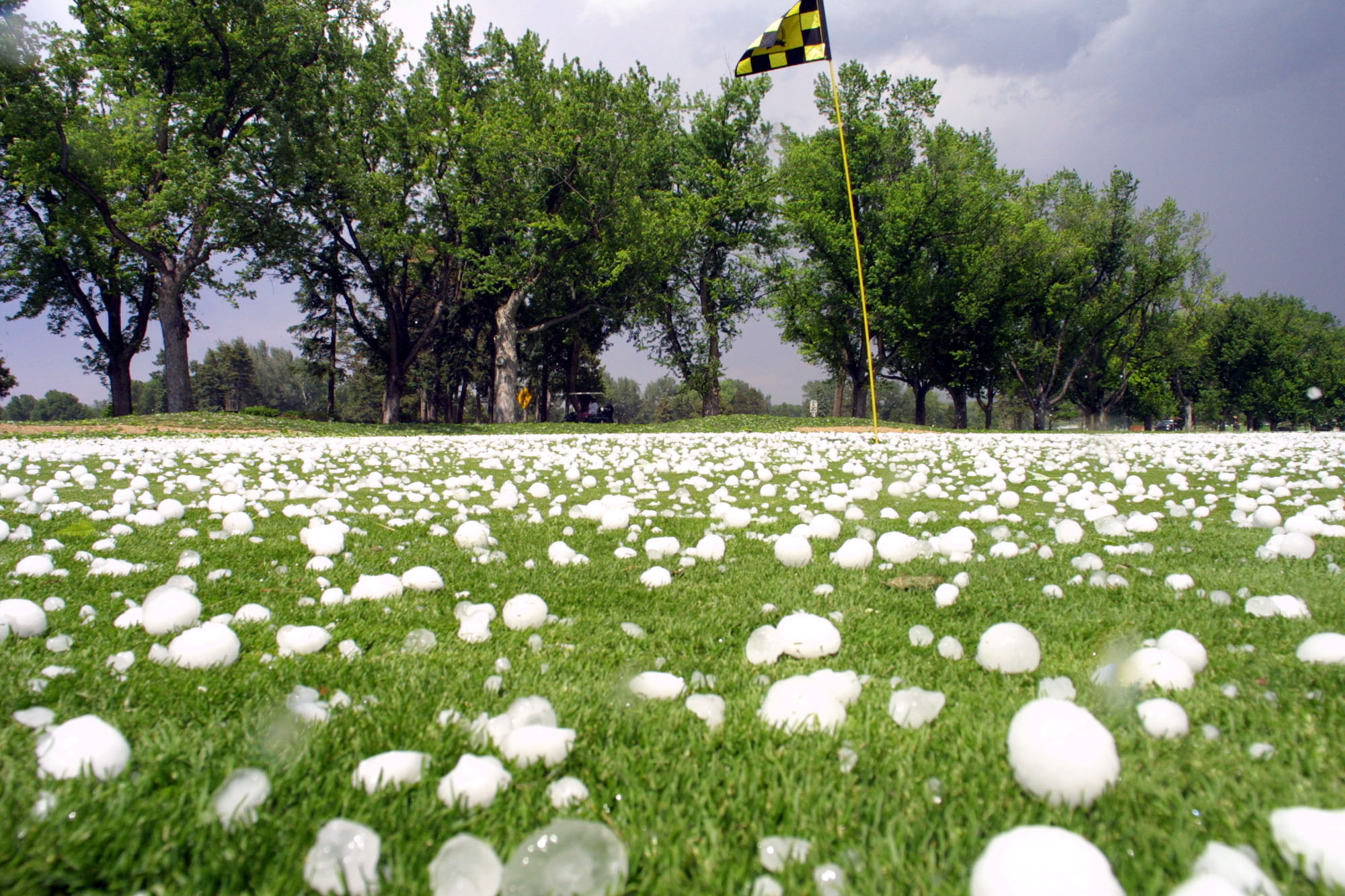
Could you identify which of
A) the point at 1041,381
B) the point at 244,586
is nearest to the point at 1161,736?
the point at 244,586

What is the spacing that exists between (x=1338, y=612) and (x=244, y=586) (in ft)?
10.9

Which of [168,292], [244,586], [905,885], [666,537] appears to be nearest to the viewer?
[905,885]

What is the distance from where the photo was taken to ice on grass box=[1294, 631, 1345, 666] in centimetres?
149

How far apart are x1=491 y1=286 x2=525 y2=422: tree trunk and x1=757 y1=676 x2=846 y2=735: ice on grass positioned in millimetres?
23442

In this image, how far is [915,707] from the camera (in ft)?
4.35

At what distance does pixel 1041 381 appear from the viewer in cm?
3048

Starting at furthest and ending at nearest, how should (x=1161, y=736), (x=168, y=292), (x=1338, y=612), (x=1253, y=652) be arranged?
(x=168, y=292) < (x=1338, y=612) < (x=1253, y=652) < (x=1161, y=736)

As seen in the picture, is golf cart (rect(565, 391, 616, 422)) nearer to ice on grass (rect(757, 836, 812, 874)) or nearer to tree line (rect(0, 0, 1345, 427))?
tree line (rect(0, 0, 1345, 427))

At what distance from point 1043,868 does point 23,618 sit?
230 centimetres

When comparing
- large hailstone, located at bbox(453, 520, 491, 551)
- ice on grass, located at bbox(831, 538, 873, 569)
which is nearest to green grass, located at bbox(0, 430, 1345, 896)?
ice on grass, located at bbox(831, 538, 873, 569)

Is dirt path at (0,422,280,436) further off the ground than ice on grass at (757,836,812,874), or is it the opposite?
dirt path at (0,422,280,436)

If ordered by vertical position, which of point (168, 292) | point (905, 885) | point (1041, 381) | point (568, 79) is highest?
point (568, 79)

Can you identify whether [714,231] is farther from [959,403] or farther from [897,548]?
[897,548]

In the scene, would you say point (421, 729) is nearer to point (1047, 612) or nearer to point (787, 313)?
point (1047, 612)
